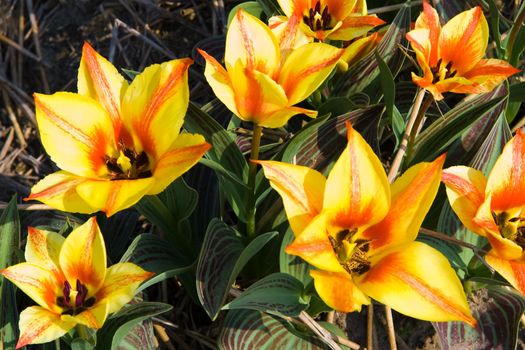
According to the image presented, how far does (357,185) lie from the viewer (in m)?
1.29

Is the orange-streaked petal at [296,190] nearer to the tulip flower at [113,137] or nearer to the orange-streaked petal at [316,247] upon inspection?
the orange-streaked petal at [316,247]

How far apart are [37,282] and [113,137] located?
0.37 meters

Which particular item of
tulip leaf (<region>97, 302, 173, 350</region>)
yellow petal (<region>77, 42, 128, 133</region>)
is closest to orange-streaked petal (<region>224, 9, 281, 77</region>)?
yellow petal (<region>77, 42, 128, 133</region>)

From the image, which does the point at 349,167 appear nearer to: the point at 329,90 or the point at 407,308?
the point at 407,308

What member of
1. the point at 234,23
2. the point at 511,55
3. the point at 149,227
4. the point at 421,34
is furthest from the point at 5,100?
the point at 511,55

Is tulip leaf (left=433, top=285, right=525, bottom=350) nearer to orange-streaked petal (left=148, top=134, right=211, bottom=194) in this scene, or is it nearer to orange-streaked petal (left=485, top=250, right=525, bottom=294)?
→ orange-streaked petal (left=485, top=250, right=525, bottom=294)

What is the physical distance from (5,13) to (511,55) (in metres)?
2.16

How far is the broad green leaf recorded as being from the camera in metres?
1.50

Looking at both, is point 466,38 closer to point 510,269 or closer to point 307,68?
point 307,68

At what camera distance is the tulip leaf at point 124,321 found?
152cm

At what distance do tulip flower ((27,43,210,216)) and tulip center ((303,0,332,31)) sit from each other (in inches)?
23.2

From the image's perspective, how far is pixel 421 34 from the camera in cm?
166

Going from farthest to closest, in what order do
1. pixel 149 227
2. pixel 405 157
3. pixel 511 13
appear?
pixel 511 13 → pixel 149 227 → pixel 405 157

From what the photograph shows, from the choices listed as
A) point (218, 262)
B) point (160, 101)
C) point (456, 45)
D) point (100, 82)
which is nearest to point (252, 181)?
point (218, 262)
